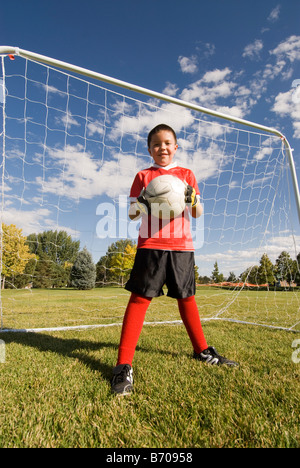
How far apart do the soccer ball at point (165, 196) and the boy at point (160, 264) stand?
5 centimetres

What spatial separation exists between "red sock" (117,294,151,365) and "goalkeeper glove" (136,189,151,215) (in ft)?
1.98

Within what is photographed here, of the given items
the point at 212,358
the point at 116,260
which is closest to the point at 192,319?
the point at 212,358

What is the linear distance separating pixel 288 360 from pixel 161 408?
132 centimetres

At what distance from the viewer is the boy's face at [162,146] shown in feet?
6.71

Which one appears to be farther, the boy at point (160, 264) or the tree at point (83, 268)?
the tree at point (83, 268)

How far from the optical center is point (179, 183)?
192 cm

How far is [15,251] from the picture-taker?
394cm

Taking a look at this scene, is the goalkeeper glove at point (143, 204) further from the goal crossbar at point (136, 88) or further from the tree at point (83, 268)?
the tree at point (83, 268)

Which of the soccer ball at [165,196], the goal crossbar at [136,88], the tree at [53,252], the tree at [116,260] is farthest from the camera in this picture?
the tree at [116,260]

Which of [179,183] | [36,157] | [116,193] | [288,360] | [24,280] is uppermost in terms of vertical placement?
[36,157]

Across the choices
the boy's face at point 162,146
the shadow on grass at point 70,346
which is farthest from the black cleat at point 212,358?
the boy's face at point 162,146
